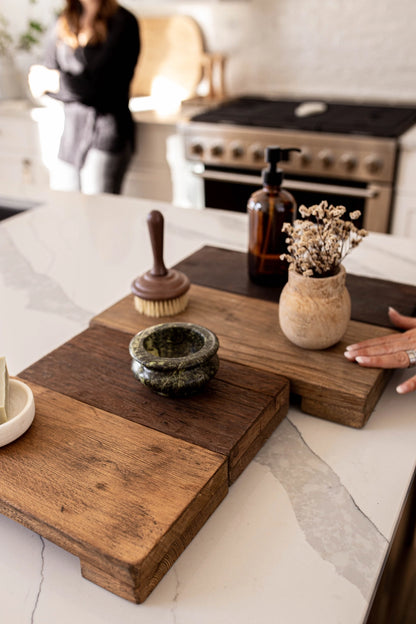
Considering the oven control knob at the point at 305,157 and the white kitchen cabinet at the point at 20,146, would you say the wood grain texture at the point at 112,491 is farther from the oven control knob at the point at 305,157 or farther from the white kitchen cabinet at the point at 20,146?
the white kitchen cabinet at the point at 20,146

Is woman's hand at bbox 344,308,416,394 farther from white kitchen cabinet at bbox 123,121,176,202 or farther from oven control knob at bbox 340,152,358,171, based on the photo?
white kitchen cabinet at bbox 123,121,176,202

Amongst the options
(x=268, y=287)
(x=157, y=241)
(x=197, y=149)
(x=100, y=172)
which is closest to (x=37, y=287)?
(x=157, y=241)

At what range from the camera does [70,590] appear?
641 mm

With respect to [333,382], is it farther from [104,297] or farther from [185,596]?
[104,297]

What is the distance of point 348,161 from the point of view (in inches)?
93.7

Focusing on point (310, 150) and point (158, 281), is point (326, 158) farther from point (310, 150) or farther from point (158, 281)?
point (158, 281)

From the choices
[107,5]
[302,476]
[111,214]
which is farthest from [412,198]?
[302,476]

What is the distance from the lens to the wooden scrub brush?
1043mm

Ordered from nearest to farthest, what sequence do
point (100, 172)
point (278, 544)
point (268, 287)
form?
point (278, 544) → point (268, 287) → point (100, 172)

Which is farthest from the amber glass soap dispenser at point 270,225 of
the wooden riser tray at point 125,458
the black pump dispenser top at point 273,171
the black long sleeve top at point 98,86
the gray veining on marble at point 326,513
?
the black long sleeve top at point 98,86

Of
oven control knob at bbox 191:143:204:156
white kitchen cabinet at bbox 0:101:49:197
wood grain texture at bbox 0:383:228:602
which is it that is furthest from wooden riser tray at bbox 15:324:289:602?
white kitchen cabinet at bbox 0:101:49:197

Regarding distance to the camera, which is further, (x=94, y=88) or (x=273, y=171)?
(x=94, y=88)

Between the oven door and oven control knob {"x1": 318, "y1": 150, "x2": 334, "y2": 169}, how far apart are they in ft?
0.27

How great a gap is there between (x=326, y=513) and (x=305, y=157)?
1.97 m
